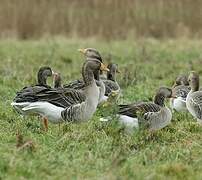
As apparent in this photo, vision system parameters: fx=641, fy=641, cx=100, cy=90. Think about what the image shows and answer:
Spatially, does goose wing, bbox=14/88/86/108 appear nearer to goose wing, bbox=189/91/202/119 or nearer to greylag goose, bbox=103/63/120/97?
goose wing, bbox=189/91/202/119

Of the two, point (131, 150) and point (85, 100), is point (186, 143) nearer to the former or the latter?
point (131, 150)

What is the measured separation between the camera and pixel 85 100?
888 centimetres

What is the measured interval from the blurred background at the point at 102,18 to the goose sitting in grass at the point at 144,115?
48.3 feet

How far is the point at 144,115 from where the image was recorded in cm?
841

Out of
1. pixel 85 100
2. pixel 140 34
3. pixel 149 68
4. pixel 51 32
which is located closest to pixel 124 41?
pixel 140 34

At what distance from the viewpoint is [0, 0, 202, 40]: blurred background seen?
2322 cm

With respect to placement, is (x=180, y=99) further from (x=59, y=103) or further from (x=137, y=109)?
(x=59, y=103)

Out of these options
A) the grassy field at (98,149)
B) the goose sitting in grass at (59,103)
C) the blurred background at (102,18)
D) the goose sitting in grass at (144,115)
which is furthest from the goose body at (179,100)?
the blurred background at (102,18)

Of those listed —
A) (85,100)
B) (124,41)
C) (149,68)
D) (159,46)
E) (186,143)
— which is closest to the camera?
(186,143)

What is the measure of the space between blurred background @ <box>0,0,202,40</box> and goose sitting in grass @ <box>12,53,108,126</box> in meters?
14.5

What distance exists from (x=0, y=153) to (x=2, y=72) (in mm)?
8003

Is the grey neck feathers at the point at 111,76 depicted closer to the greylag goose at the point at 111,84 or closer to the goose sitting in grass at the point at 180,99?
the greylag goose at the point at 111,84

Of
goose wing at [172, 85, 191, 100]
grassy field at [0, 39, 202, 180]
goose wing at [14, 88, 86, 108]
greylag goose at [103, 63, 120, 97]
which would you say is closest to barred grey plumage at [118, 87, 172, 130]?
grassy field at [0, 39, 202, 180]

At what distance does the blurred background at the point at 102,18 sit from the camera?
23219 mm
